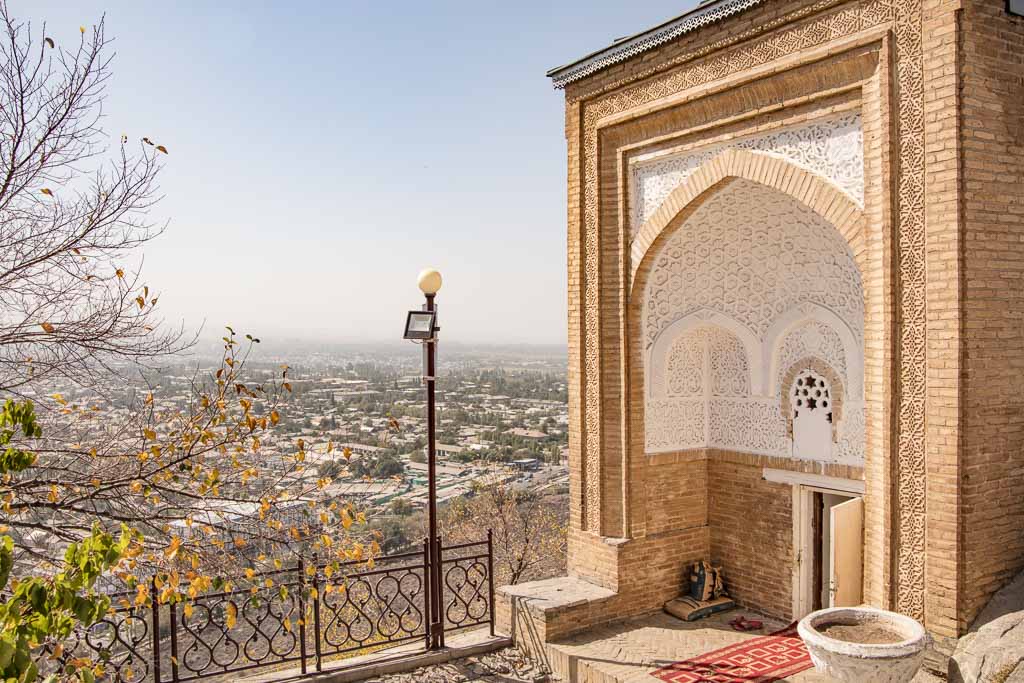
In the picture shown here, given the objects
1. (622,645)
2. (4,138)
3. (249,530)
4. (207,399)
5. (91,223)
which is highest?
(4,138)

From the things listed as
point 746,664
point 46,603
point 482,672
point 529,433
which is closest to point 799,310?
point 746,664

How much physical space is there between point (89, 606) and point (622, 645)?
16.3 ft

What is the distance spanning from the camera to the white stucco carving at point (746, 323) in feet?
22.3

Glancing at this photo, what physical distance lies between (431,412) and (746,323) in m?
3.05

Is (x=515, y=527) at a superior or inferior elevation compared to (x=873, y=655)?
inferior

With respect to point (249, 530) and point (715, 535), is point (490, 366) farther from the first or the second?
point (249, 530)

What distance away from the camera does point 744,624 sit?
23.4 feet

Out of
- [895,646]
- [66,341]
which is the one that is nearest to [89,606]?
[66,341]

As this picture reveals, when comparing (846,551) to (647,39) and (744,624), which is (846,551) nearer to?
(744,624)

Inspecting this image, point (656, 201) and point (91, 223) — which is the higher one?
point (656, 201)

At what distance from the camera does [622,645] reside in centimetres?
665

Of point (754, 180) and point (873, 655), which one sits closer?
point (873, 655)

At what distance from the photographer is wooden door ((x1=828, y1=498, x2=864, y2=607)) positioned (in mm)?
5852

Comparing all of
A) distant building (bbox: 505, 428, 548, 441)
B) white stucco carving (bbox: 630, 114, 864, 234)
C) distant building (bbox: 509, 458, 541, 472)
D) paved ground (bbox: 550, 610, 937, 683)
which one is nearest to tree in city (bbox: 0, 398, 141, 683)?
paved ground (bbox: 550, 610, 937, 683)
